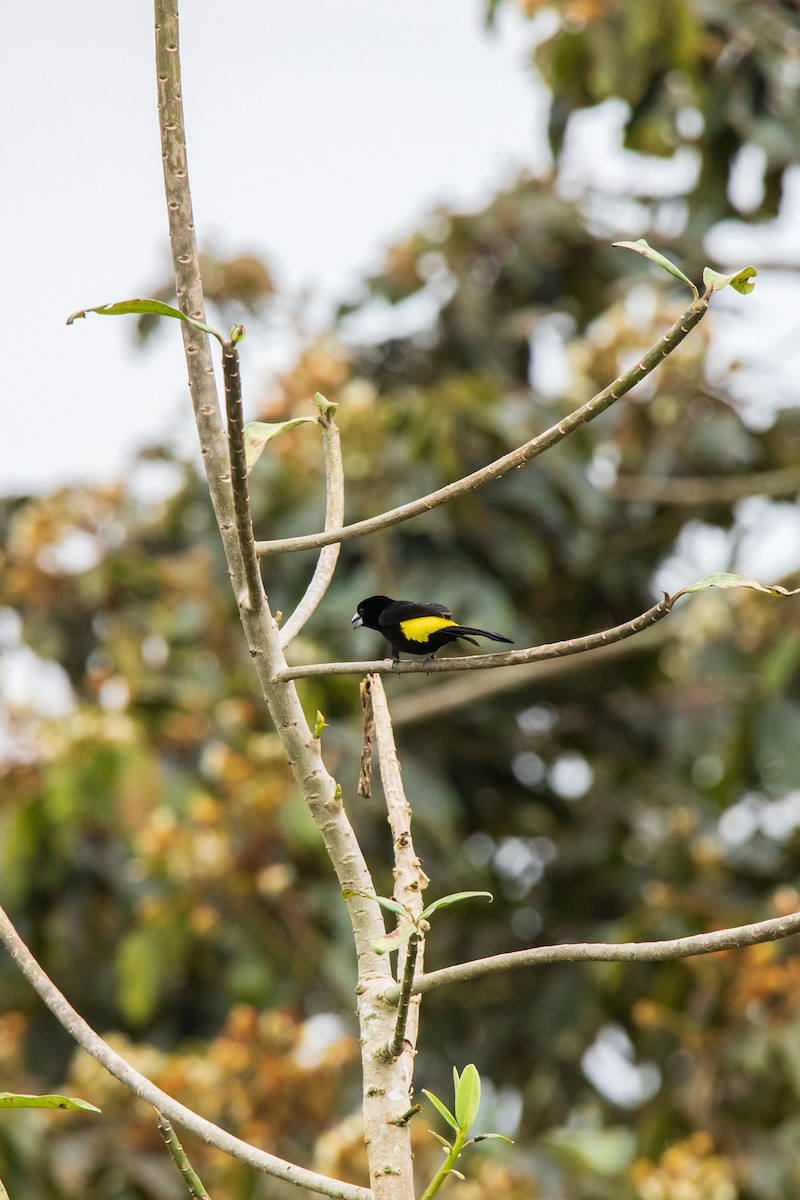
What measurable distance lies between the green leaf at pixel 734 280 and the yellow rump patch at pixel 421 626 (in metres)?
0.73

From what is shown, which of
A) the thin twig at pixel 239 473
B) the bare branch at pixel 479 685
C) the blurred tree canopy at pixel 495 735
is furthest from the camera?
the bare branch at pixel 479 685

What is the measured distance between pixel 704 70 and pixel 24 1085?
13.5 feet

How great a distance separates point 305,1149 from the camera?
369 centimetres

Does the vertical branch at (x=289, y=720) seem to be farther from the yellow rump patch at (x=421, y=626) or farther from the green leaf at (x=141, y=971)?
the green leaf at (x=141, y=971)

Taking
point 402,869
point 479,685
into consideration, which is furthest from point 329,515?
point 479,685

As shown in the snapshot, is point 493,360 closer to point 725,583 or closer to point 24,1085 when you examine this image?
point 24,1085

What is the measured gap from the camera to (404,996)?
0.92 meters

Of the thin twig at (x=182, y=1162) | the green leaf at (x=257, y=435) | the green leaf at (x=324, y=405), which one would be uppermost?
the green leaf at (x=324, y=405)

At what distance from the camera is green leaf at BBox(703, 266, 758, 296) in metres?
0.95

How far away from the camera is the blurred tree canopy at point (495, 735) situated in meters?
3.85

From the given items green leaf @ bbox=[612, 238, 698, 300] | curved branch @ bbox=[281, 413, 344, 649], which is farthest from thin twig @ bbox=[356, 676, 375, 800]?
green leaf @ bbox=[612, 238, 698, 300]

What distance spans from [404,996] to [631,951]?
16 cm

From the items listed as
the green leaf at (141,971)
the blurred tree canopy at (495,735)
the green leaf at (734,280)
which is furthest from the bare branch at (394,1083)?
the green leaf at (141,971)

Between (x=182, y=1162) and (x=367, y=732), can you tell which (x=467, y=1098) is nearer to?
(x=182, y=1162)
